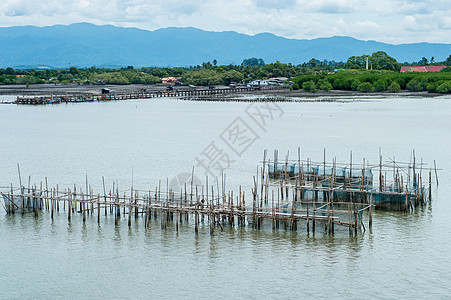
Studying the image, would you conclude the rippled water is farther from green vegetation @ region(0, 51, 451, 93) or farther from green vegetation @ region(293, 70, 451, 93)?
green vegetation @ region(0, 51, 451, 93)

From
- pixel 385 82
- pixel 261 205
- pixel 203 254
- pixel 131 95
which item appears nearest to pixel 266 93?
pixel 385 82

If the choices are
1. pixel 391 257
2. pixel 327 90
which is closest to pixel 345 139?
pixel 391 257

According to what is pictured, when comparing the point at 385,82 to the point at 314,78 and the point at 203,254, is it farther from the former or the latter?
the point at 203,254

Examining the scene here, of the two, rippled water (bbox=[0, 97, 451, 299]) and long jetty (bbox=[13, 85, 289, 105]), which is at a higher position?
long jetty (bbox=[13, 85, 289, 105])

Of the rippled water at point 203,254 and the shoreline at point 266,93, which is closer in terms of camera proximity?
the rippled water at point 203,254

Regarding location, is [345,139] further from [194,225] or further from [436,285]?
[436,285]

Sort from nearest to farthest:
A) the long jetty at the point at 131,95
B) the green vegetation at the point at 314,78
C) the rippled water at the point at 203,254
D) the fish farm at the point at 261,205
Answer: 1. the rippled water at the point at 203,254
2. the fish farm at the point at 261,205
3. the long jetty at the point at 131,95
4. the green vegetation at the point at 314,78

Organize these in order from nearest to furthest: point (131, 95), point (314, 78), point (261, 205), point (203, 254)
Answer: point (203, 254) < point (261, 205) < point (131, 95) < point (314, 78)

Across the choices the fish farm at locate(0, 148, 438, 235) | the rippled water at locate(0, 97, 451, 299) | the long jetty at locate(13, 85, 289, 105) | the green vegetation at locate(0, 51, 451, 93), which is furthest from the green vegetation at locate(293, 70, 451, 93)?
the fish farm at locate(0, 148, 438, 235)

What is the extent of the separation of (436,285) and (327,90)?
8935 centimetres

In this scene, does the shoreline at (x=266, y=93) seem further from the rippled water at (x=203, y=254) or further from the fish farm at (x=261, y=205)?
the fish farm at (x=261, y=205)

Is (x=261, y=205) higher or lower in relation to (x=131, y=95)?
lower

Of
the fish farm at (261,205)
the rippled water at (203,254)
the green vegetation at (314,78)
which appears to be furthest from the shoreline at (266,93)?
the fish farm at (261,205)

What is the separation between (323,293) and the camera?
55.0 feet
